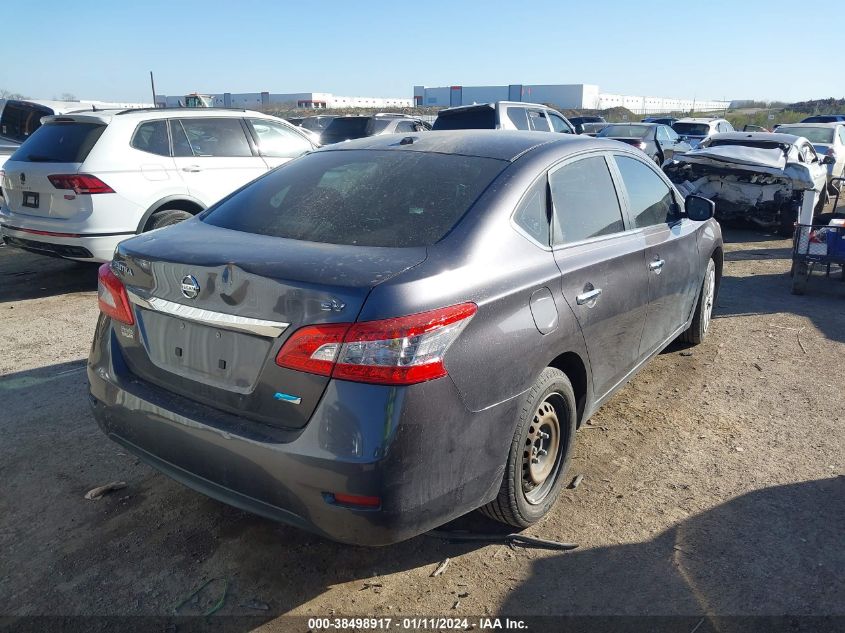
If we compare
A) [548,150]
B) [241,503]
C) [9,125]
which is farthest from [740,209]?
[9,125]

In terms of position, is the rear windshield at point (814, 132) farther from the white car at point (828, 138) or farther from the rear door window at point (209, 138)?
the rear door window at point (209, 138)

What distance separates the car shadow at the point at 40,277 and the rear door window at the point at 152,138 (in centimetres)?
158

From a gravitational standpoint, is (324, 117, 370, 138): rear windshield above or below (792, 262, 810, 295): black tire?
above

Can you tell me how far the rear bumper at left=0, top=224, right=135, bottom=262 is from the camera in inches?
254

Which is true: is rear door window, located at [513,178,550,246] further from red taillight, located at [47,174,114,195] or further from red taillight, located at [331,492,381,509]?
red taillight, located at [47,174,114,195]

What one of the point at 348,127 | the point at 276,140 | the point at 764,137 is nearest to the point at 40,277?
the point at 276,140

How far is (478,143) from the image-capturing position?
3432 mm

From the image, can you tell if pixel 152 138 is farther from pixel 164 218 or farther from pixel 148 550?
pixel 148 550

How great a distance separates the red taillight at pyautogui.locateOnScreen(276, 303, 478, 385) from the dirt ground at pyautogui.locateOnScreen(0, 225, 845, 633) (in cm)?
100

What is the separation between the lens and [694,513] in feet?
10.6

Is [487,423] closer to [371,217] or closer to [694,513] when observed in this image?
[371,217]

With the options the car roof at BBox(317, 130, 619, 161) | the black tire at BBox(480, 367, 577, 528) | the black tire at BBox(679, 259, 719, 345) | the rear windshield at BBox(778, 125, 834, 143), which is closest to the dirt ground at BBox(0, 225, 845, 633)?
the black tire at BBox(480, 367, 577, 528)

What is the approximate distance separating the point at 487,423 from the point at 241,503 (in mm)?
945

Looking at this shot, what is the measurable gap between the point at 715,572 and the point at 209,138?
22.3 ft
